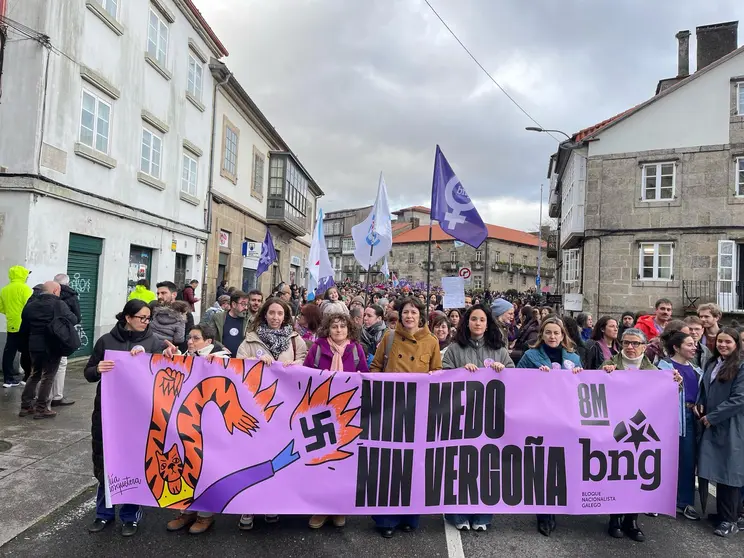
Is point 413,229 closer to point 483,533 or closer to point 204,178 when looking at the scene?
point 204,178

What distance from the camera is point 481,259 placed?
65375mm

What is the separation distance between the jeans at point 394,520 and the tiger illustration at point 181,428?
3.83 ft

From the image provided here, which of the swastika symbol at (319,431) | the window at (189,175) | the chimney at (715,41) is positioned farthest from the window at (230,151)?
the chimney at (715,41)

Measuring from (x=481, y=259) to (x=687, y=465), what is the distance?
62.5m

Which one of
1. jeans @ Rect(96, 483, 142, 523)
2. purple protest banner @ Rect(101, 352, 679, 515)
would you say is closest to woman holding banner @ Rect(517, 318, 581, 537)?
purple protest banner @ Rect(101, 352, 679, 515)

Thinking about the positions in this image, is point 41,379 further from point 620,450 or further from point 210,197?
point 210,197

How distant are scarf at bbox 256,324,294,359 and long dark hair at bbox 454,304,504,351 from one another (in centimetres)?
151

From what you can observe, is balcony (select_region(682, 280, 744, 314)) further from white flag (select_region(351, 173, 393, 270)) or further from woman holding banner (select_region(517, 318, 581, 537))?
woman holding banner (select_region(517, 318, 581, 537))

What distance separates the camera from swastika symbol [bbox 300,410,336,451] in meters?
3.75

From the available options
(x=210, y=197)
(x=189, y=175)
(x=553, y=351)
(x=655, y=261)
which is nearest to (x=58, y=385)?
(x=553, y=351)

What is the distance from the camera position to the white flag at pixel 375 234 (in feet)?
36.3

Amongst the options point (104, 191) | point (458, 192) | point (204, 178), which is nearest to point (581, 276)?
point (458, 192)

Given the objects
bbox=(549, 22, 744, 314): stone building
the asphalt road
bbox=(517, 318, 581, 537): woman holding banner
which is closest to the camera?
the asphalt road

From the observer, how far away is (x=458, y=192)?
8.99m
